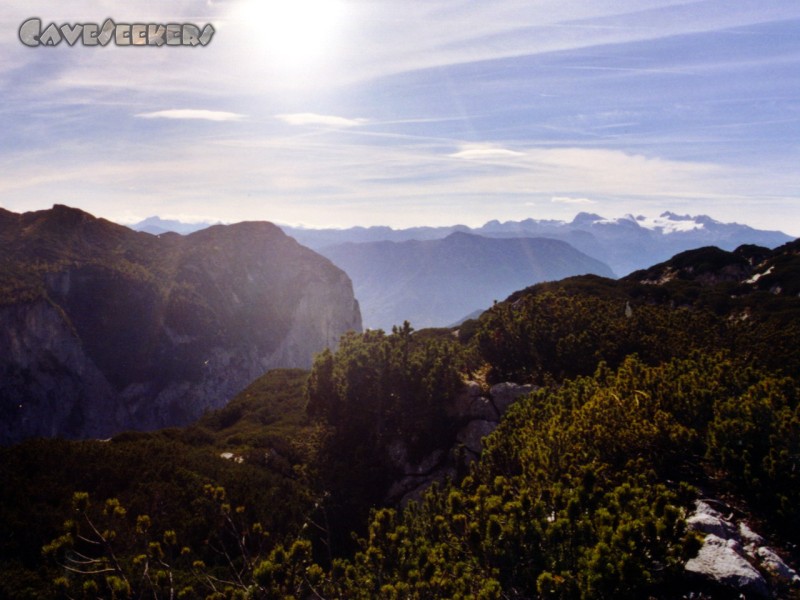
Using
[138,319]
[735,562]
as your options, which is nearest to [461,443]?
[735,562]

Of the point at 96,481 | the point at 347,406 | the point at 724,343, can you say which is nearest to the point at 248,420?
the point at 347,406

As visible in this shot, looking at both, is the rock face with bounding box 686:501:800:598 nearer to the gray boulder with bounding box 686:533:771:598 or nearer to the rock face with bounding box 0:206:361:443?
the gray boulder with bounding box 686:533:771:598

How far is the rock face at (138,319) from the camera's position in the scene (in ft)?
340

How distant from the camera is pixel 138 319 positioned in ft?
417

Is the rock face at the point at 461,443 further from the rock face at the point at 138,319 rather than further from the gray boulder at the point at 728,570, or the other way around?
the rock face at the point at 138,319

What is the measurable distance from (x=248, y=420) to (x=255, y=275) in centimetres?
11761

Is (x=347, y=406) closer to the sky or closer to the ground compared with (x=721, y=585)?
closer to the ground

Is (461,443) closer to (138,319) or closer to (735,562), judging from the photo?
(735,562)

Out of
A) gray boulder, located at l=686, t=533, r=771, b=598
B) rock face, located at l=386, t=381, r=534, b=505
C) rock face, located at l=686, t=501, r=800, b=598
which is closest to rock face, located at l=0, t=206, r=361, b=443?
A: rock face, located at l=386, t=381, r=534, b=505

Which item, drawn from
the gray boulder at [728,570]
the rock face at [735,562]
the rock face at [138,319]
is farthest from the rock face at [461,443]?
the rock face at [138,319]

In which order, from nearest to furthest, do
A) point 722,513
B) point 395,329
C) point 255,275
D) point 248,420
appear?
point 722,513, point 395,329, point 248,420, point 255,275

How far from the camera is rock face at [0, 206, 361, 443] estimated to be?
104 meters

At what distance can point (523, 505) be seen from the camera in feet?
37.3

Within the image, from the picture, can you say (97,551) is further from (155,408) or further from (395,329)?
(155,408)
